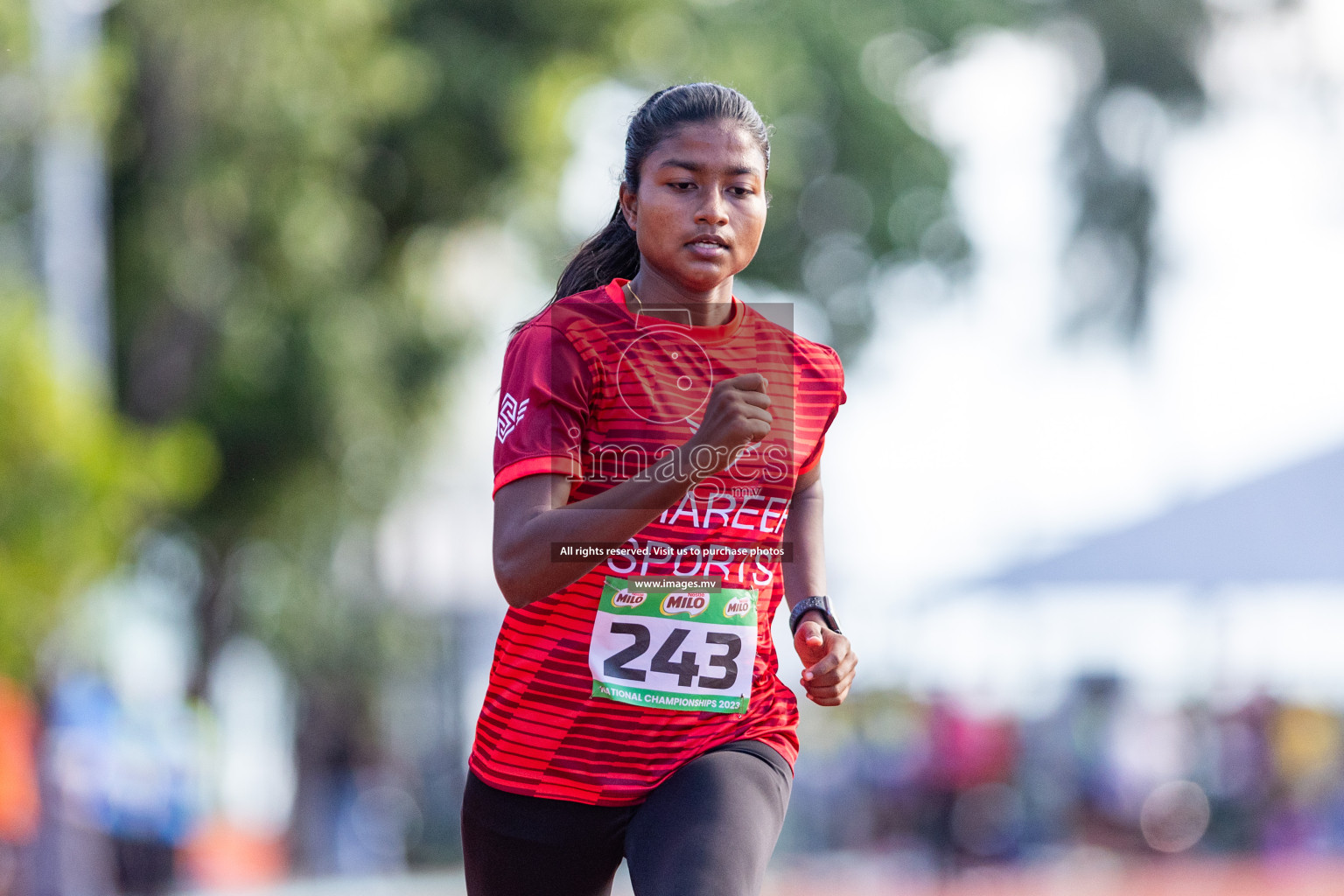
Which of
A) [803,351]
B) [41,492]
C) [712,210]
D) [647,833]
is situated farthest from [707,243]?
[41,492]

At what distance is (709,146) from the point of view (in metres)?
2.83

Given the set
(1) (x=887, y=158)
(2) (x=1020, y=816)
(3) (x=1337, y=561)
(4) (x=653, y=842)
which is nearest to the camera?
(4) (x=653, y=842)

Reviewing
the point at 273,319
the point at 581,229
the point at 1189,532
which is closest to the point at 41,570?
the point at 273,319

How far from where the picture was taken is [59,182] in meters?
13.2

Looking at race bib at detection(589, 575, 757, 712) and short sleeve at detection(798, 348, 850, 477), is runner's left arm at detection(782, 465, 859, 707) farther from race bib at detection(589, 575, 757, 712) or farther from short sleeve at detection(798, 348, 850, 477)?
race bib at detection(589, 575, 757, 712)

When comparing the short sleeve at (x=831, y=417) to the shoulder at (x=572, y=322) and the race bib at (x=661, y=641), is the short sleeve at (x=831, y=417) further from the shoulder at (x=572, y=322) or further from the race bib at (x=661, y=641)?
the shoulder at (x=572, y=322)

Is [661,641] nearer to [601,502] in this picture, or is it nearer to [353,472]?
[601,502]

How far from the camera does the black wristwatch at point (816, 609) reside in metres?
2.99

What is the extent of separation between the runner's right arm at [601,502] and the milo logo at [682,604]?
16 centimetres

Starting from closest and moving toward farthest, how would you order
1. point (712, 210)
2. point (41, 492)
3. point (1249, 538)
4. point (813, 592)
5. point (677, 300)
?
1. point (712, 210)
2. point (677, 300)
3. point (813, 592)
4. point (41, 492)
5. point (1249, 538)

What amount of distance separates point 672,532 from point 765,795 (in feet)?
1.46

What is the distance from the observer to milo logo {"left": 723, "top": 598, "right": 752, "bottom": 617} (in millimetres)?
2838

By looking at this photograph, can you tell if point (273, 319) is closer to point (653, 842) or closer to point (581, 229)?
point (581, 229)

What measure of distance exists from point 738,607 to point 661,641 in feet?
0.46
